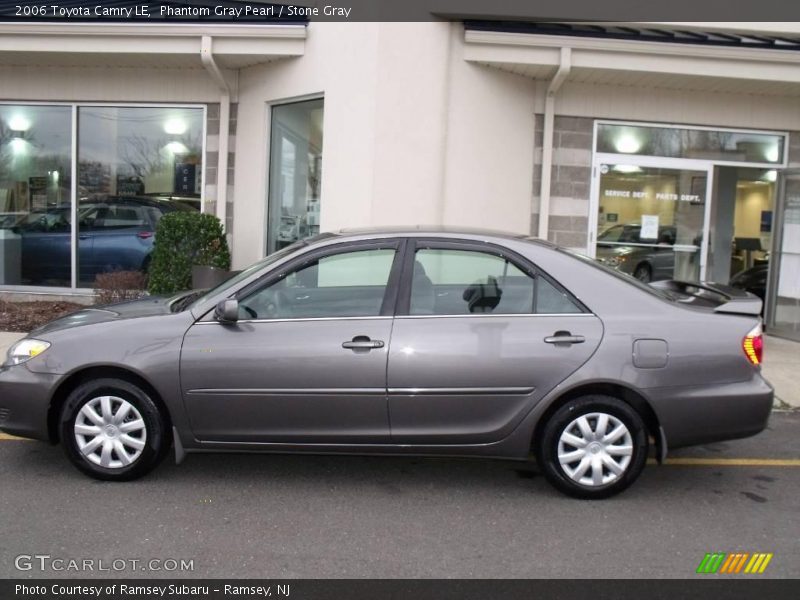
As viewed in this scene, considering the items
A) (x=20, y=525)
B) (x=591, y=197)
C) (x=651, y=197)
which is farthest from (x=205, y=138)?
(x=20, y=525)

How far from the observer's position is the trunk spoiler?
15.3 ft

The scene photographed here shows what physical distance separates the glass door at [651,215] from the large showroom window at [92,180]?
550cm

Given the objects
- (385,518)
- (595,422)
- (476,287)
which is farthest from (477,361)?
(385,518)

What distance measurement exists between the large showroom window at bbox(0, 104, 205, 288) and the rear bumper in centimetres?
784

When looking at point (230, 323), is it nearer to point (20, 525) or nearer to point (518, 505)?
point (20, 525)

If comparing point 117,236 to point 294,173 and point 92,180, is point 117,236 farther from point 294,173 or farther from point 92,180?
point 294,173

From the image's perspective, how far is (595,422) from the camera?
14.6 ft

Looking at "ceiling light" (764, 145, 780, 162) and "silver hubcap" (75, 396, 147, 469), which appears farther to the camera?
"ceiling light" (764, 145, 780, 162)

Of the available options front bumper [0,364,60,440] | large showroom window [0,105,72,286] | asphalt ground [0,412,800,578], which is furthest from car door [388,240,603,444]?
large showroom window [0,105,72,286]

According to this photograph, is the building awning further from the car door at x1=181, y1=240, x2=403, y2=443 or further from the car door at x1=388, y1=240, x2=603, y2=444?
the car door at x1=181, y1=240, x2=403, y2=443

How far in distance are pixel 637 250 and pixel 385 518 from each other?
6806 millimetres

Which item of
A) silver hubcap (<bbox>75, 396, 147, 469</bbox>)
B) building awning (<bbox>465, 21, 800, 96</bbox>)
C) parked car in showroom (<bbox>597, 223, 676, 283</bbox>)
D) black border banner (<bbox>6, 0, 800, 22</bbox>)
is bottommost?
silver hubcap (<bbox>75, 396, 147, 469</bbox>)

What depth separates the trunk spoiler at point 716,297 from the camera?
183 inches
